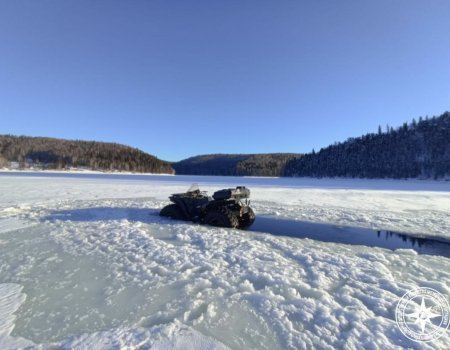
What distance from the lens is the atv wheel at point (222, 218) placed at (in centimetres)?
935

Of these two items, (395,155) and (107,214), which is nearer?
(107,214)

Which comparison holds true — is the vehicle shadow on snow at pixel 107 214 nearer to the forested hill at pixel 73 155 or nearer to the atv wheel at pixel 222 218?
the atv wheel at pixel 222 218

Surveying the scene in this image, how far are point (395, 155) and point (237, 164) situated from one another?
69.5 m

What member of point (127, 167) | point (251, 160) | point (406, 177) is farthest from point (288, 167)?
point (127, 167)

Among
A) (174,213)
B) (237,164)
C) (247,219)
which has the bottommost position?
(247,219)

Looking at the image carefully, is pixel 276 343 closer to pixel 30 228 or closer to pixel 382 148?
pixel 30 228

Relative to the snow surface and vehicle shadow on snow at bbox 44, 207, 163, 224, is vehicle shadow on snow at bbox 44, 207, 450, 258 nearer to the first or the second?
vehicle shadow on snow at bbox 44, 207, 163, 224

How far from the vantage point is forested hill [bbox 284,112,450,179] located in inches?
2849

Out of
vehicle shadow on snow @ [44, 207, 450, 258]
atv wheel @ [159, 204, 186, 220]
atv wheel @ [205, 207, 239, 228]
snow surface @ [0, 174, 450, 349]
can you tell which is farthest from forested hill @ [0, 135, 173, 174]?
snow surface @ [0, 174, 450, 349]

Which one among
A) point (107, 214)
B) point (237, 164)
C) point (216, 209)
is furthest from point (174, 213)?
point (237, 164)

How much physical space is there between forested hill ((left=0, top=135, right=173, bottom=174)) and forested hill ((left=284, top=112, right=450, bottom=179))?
200ft

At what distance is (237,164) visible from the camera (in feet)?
443

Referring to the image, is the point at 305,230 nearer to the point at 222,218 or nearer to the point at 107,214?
the point at 222,218

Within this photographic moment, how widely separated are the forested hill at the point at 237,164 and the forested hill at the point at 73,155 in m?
32.0
